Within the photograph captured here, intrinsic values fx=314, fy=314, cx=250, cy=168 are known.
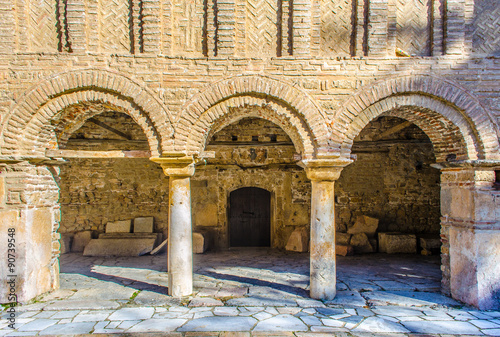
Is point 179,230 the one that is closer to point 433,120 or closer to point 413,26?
point 433,120

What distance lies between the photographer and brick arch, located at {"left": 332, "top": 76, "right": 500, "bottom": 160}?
502 centimetres

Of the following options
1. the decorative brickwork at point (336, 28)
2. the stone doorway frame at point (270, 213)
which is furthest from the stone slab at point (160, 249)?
the decorative brickwork at point (336, 28)

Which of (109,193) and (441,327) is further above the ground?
(109,193)

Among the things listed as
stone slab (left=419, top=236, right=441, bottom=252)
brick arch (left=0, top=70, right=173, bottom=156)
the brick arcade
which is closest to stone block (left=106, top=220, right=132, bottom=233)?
the brick arcade

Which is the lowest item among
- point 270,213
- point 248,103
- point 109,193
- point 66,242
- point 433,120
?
point 66,242

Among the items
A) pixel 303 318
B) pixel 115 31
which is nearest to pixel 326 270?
pixel 303 318

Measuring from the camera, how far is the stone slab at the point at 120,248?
27.5ft

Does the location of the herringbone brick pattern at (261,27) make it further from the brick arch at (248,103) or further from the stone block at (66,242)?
the stone block at (66,242)

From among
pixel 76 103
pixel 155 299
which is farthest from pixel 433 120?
pixel 76 103

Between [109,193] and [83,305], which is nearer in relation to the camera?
[83,305]

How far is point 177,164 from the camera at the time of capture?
5227 millimetres

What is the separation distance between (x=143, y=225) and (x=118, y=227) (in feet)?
2.31

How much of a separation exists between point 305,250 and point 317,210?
12.4ft

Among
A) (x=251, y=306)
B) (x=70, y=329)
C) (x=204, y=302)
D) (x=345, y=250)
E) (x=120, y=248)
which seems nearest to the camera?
(x=70, y=329)
